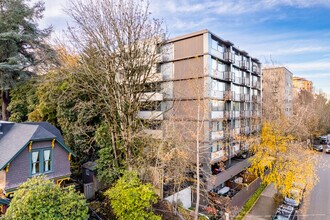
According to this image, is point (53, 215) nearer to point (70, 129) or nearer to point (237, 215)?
point (70, 129)

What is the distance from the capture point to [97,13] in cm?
1488

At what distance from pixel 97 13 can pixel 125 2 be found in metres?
2.07

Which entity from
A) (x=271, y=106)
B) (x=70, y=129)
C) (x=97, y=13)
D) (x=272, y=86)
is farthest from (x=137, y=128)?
(x=272, y=86)

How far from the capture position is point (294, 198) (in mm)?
19000

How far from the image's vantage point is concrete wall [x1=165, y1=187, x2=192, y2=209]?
1620 centimetres

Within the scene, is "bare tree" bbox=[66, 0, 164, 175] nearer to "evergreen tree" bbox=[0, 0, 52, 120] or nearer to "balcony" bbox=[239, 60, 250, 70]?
"evergreen tree" bbox=[0, 0, 52, 120]

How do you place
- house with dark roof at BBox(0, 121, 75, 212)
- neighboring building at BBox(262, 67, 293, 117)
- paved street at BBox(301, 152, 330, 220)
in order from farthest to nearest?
neighboring building at BBox(262, 67, 293, 117) → paved street at BBox(301, 152, 330, 220) → house with dark roof at BBox(0, 121, 75, 212)

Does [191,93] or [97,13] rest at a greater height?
[97,13]

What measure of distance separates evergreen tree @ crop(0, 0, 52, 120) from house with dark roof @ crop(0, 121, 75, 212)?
973 cm

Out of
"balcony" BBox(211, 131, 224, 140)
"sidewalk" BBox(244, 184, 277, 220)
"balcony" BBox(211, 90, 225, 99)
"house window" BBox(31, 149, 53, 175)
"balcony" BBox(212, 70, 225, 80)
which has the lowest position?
"sidewalk" BBox(244, 184, 277, 220)

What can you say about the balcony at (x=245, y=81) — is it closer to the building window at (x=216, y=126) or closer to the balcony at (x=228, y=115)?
the balcony at (x=228, y=115)

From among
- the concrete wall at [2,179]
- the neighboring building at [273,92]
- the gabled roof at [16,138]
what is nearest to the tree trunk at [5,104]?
the gabled roof at [16,138]

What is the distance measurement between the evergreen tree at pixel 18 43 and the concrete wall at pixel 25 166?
1248 centimetres

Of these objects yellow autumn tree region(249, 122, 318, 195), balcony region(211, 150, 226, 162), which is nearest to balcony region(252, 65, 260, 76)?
yellow autumn tree region(249, 122, 318, 195)
